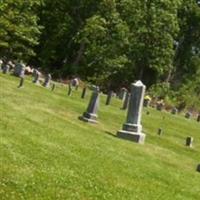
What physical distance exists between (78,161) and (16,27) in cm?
3810

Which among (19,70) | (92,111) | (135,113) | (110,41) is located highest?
(110,41)

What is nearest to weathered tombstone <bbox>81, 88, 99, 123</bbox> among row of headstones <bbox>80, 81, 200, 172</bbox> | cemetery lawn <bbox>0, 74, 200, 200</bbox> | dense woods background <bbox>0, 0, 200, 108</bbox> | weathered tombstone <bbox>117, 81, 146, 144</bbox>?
row of headstones <bbox>80, 81, 200, 172</bbox>

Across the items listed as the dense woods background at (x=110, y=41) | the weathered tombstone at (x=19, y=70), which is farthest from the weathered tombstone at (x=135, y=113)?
the dense woods background at (x=110, y=41)

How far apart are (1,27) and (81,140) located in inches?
1322

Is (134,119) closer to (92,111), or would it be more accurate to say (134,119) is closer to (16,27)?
(92,111)

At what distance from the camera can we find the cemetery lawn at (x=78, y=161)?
13336 millimetres

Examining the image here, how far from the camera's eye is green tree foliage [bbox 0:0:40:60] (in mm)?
52188

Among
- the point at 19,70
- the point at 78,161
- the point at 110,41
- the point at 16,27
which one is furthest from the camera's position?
the point at 110,41

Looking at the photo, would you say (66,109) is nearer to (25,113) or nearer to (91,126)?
(91,126)

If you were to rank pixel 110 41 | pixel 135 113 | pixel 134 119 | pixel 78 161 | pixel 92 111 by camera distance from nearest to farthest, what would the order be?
pixel 78 161, pixel 134 119, pixel 135 113, pixel 92 111, pixel 110 41

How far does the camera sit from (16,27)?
175 ft

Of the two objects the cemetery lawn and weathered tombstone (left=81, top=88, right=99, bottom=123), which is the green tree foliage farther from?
the cemetery lawn

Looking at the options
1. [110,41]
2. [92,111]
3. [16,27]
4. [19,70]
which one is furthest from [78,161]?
[110,41]

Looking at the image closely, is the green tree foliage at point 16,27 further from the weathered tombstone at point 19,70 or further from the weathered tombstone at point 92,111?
the weathered tombstone at point 92,111
